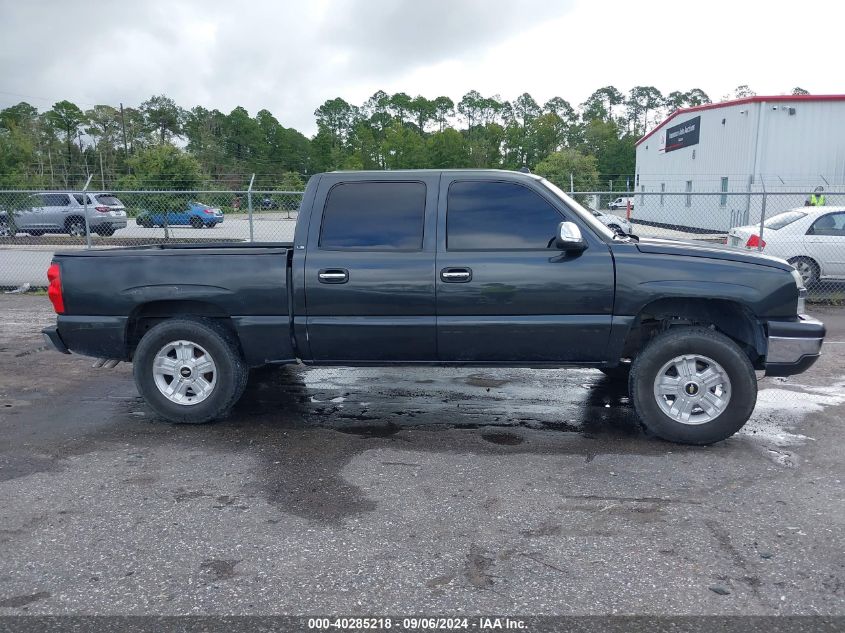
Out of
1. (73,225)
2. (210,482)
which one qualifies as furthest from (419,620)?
(73,225)

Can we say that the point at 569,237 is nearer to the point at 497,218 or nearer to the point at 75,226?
the point at 497,218

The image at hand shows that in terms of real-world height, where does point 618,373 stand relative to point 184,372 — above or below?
below

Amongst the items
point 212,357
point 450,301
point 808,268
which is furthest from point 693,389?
point 808,268

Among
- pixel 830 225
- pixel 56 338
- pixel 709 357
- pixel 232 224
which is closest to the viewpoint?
pixel 709 357

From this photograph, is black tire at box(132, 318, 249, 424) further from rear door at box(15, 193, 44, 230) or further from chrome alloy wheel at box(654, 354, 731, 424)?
rear door at box(15, 193, 44, 230)

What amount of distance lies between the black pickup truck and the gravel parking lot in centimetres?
51

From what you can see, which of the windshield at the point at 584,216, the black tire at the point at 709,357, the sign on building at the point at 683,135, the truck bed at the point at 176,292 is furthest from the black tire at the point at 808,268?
the sign on building at the point at 683,135

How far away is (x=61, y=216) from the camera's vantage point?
22359 mm

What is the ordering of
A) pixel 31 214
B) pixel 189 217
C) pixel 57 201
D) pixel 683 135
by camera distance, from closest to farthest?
pixel 189 217 → pixel 31 214 → pixel 57 201 → pixel 683 135

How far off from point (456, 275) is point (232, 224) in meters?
14.4

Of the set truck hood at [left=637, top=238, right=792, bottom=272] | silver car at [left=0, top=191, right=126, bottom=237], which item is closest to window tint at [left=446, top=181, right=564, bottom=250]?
truck hood at [left=637, top=238, right=792, bottom=272]

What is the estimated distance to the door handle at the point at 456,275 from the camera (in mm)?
5039

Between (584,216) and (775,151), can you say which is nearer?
(584,216)

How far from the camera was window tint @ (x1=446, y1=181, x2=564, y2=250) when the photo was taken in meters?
5.10
